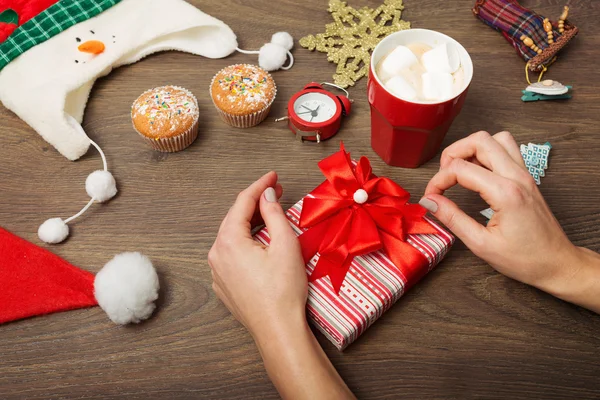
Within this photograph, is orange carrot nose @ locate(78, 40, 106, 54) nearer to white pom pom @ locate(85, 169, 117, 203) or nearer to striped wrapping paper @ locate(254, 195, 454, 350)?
white pom pom @ locate(85, 169, 117, 203)

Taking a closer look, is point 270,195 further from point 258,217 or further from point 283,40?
point 283,40

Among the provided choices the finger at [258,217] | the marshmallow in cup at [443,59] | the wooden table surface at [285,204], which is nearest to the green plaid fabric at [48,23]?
the wooden table surface at [285,204]

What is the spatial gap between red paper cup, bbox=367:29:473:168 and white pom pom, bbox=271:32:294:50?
0.32m

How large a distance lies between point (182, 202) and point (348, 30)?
23.8 inches

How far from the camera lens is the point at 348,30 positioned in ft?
3.92

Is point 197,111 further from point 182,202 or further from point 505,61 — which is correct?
point 505,61

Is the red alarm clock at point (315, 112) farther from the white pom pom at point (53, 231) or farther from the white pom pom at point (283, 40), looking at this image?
the white pom pom at point (53, 231)

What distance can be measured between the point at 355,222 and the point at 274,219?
0.14 m

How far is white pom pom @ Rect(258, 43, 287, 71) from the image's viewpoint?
44.1 inches

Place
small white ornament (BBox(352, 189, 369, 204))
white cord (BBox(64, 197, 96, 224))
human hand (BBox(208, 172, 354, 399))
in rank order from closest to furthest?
human hand (BBox(208, 172, 354, 399))
small white ornament (BBox(352, 189, 369, 204))
white cord (BBox(64, 197, 96, 224))

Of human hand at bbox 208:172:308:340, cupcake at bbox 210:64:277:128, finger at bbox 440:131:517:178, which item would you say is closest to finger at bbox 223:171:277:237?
human hand at bbox 208:172:308:340

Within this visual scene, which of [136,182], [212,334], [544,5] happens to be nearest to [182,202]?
[136,182]

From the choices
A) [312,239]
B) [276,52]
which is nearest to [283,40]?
[276,52]

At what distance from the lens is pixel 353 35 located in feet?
3.92
